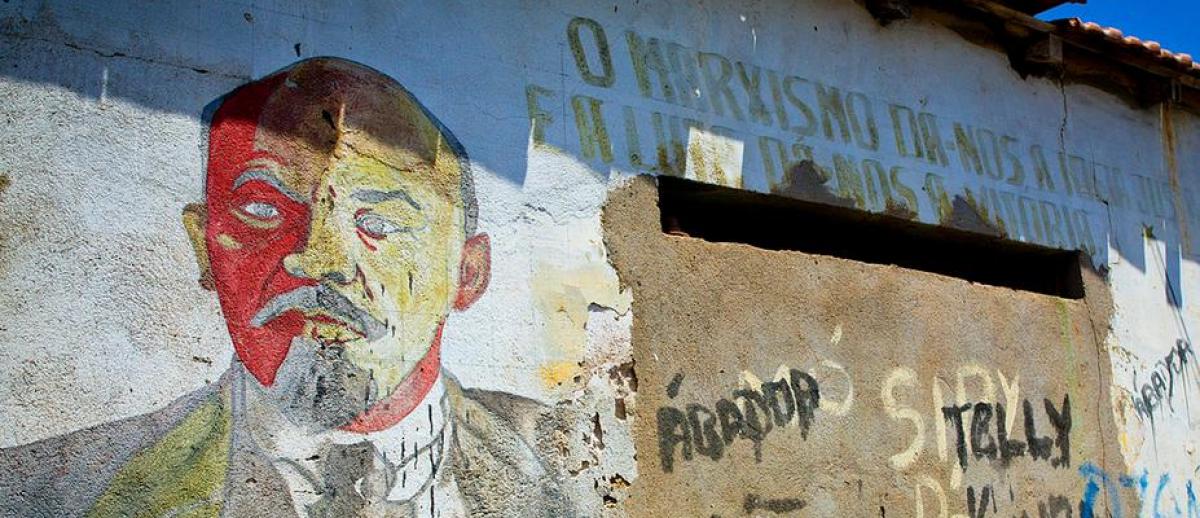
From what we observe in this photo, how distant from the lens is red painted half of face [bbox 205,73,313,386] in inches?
179

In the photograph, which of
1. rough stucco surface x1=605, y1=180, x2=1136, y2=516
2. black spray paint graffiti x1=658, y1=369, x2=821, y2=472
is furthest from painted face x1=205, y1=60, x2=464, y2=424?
black spray paint graffiti x1=658, y1=369, x2=821, y2=472

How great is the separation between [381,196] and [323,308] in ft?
1.73

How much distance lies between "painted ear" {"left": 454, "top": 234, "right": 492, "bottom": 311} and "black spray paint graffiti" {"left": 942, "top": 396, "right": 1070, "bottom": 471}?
290 centimetres

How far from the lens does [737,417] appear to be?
5867mm

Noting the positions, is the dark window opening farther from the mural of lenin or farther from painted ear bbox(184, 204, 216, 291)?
painted ear bbox(184, 204, 216, 291)

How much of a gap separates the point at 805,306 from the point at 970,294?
4.44 ft

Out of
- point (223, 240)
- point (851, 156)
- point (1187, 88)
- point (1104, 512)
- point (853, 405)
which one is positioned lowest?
point (1104, 512)

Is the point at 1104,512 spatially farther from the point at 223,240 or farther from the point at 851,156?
the point at 223,240

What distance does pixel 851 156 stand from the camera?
22.2ft

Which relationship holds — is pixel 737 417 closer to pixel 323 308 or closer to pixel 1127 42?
pixel 323 308

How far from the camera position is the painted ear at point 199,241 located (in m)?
4.48

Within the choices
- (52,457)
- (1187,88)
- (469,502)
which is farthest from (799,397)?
Result: (1187,88)

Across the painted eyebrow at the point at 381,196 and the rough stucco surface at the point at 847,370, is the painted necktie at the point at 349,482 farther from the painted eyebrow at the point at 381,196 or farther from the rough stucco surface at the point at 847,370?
the rough stucco surface at the point at 847,370

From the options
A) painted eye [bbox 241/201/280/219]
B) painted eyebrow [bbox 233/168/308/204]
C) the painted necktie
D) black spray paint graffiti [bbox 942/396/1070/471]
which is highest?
painted eyebrow [bbox 233/168/308/204]
